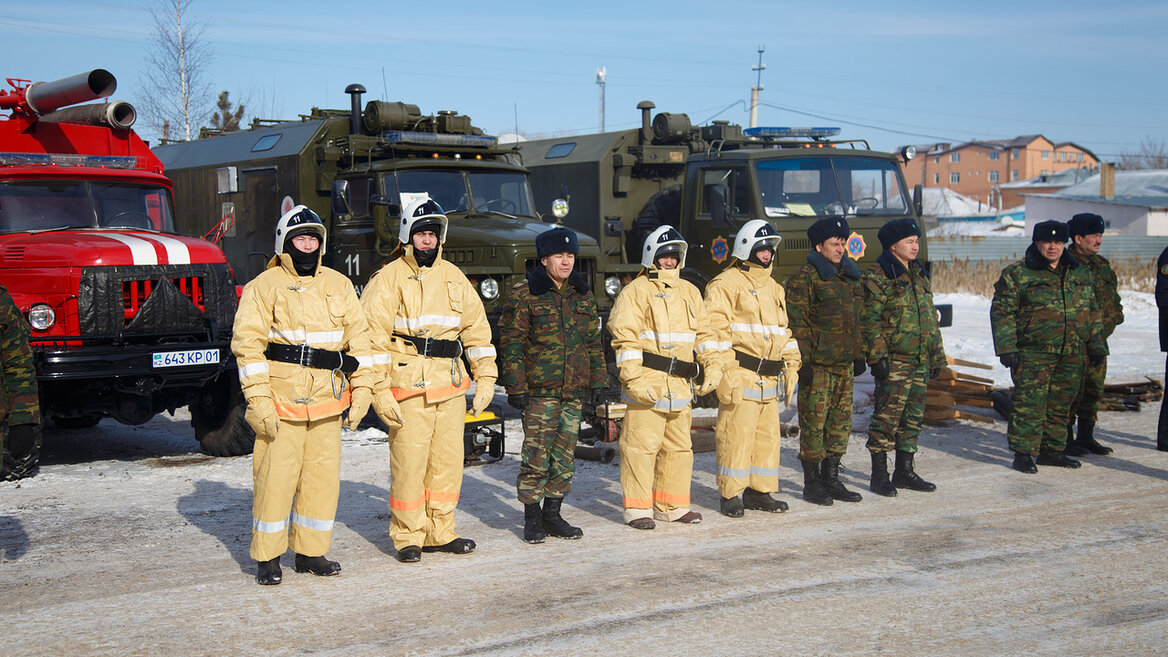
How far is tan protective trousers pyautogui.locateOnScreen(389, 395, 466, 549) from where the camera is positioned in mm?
5945

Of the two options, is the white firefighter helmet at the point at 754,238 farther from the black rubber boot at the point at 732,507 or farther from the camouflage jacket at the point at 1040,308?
the camouflage jacket at the point at 1040,308

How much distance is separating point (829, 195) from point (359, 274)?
5.30 metres

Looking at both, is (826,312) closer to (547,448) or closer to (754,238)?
(754,238)

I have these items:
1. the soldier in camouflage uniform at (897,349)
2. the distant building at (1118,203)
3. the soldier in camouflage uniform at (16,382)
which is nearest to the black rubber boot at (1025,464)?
the soldier in camouflage uniform at (897,349)

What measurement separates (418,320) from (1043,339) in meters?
5.37

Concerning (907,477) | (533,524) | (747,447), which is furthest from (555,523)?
(907,477)

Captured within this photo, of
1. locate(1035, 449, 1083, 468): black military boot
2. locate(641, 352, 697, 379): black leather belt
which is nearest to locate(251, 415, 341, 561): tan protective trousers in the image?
locate(641, 352, 697, 379): black leather belt

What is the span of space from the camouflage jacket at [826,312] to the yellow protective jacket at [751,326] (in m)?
0.20

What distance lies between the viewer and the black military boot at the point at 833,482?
7.52 metres

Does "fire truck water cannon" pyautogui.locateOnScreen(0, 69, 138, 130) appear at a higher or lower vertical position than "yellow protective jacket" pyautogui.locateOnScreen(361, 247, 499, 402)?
higher

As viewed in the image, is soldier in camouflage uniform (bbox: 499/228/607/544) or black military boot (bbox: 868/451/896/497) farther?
black military boot (bbox: 868/451/896/497)

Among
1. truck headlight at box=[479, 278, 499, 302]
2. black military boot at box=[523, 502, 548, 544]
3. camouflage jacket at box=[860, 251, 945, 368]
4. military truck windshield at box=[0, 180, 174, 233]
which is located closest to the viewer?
black military boot at box=[523, 502, 548, 544]

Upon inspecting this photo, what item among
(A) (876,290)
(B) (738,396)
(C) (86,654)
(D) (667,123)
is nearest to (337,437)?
(C) (86,654)

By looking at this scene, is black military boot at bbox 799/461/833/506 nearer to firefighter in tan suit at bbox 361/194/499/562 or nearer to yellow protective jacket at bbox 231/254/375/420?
firefighter in tan suit at bbox 361/194/499/562
